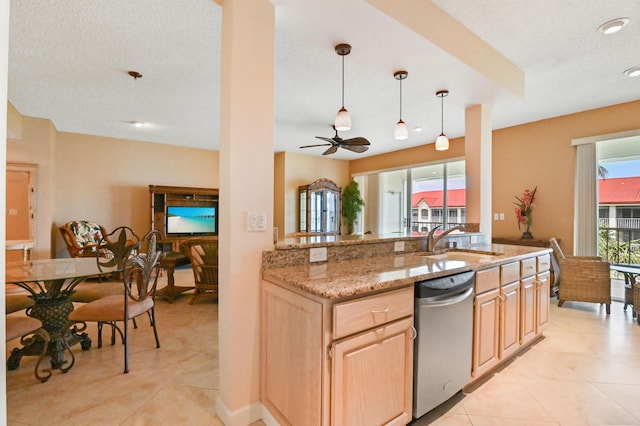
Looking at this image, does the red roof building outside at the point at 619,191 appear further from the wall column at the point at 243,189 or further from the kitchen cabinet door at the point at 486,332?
the wall column at the point at 243,189

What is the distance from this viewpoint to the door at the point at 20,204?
4.54m

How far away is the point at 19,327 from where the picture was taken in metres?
1.98

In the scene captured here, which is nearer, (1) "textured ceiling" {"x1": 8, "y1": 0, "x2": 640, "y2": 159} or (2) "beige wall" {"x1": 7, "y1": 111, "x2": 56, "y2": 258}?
(1) "textured ceiling" {"x1": 8, "y1": 0, "x2": 640, "y2": 159}

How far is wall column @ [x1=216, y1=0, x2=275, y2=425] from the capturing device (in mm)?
1651

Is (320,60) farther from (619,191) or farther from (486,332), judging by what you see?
(619,191)

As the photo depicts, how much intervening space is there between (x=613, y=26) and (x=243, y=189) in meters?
2.96

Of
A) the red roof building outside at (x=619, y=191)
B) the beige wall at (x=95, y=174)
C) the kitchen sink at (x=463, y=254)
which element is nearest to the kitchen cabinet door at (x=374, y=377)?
the kitchen sink at (x=463, y=254)

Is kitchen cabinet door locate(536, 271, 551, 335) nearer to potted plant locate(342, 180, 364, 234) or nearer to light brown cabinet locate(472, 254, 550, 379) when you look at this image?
light brown cabinet locate(472, 254, 550, 379)

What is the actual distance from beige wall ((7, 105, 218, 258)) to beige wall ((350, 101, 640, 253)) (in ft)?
19.2

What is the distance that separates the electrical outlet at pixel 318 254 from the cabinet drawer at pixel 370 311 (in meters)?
0.57

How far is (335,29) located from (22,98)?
13.9 feet

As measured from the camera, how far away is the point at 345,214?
7.60 m

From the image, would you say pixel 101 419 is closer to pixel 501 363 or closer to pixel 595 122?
pixel 501 363

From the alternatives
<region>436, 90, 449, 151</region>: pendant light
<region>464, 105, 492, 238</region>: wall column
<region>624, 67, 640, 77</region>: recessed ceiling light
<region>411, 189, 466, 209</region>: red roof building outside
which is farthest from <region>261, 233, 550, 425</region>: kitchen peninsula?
<region>411, 189, 466, 209</region>: red roof building outside
